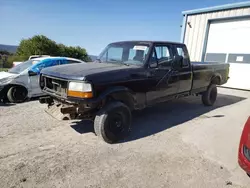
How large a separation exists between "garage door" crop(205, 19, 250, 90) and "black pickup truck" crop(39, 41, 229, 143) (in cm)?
576

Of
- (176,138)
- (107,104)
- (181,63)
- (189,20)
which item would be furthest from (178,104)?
(189,20)

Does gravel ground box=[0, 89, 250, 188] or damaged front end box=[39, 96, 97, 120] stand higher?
damaged front end box=[39, 96, 97, 120]

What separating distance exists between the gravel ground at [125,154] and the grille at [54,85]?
893 millimetres

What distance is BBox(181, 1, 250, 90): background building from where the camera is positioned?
30.5 feet

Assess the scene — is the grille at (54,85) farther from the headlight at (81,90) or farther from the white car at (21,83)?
the white car at (21,83)

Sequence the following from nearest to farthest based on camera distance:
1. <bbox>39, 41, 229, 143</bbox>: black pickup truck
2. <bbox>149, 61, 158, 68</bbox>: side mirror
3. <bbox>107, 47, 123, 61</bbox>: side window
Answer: <bbox>39, 41, 229, 143</bbox>: black pickup truck → <bbox>149, 61, 158, 68</bbox>: side mirror → <bbox>107, 47, 123, 61</bbox>: side window

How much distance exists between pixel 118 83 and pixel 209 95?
398 cm

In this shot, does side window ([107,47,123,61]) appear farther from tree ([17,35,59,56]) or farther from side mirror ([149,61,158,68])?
tree ([17,35,59,56])

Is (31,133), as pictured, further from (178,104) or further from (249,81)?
(249,81)

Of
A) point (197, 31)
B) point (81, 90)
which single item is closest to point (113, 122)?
point (81, 90)

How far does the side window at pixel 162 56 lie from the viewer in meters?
4.20

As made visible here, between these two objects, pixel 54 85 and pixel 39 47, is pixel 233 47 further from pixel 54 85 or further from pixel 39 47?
pixel 39 47

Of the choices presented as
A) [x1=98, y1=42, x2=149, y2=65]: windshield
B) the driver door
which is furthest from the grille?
the driver door

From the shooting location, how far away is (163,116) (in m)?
5.20
